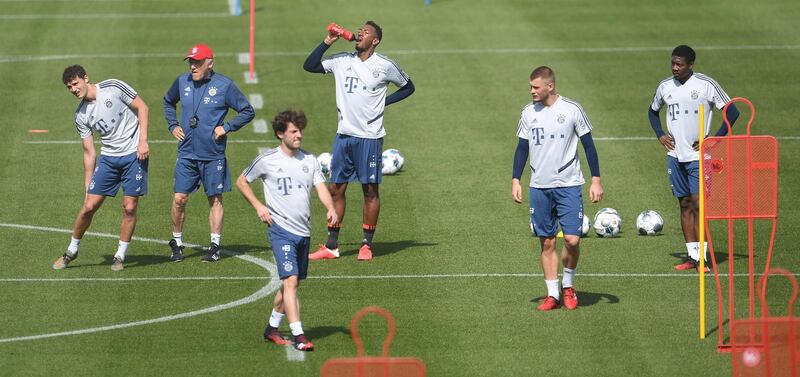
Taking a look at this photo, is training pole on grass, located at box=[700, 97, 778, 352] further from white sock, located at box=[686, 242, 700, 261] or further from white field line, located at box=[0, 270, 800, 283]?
white sock, located at box=[686, 242, 700, 261]

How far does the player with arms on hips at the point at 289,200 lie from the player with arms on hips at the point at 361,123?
3857 mm

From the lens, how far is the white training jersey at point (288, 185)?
45.3ft

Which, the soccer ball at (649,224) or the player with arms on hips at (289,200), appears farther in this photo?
the soccer ball at (649,224)

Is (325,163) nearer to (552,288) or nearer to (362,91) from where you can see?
(362,91)

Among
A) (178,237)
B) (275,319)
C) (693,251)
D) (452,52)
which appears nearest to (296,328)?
(275,319)

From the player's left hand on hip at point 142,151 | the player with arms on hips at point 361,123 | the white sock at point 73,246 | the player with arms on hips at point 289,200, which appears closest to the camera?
the player with arms on hips at point 289,200

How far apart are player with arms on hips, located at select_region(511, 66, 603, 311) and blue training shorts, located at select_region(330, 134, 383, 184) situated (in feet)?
9.46

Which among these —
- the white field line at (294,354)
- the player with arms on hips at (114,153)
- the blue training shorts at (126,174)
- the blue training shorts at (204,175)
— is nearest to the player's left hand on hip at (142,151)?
the player with arms on hips at (114,153)

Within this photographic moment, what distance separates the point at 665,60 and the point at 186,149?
44.7 ft

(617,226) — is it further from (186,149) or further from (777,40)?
(777,40)

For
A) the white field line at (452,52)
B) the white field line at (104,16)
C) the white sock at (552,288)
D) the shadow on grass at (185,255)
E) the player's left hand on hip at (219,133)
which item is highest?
the white field line at (104,16)

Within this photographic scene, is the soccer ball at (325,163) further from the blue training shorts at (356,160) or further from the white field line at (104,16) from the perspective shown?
the white field line at (104,16)

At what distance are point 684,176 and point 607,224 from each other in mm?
1648

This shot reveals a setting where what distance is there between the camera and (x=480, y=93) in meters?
26.8
